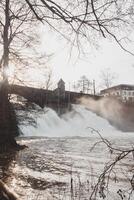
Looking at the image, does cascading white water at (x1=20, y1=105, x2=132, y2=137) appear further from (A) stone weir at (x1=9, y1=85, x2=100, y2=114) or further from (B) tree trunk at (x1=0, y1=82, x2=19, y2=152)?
(B) tree trunk at (x1=0, y1=82, x2=19, y2=152)

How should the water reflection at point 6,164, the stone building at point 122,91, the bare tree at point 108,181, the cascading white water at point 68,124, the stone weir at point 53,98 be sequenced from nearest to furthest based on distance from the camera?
the bare tree at point 108,181
the water reflection at point 6,164
the cascading white water at point 68,124
the stone weir at point 53,98
the stone building at point 122,91

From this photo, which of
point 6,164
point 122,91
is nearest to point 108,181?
point 6,164

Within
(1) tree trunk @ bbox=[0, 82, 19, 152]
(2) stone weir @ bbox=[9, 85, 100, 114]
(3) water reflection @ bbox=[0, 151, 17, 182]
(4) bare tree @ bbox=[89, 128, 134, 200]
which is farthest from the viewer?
(2) stone weir @ bbox=[9, 85, 100, 114]

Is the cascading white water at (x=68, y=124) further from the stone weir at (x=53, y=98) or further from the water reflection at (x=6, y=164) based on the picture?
the water reflection at (x=6, y=164)

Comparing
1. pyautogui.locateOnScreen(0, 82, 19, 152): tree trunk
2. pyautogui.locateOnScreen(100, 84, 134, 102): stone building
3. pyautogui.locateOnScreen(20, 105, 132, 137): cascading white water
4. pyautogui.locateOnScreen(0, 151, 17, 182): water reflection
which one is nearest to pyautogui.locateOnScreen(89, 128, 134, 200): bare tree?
pyautogui.locateOnScreen(0, 151, 17, 182): water reflection

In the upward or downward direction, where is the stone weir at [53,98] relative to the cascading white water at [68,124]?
upward

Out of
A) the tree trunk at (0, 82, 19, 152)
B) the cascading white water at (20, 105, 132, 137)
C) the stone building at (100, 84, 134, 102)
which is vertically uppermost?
the stone building at (100, 84, 134, 102)

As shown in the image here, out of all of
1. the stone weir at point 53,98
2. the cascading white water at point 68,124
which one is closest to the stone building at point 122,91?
the stone weir at point 53,98

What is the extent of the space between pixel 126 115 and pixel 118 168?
4545cm

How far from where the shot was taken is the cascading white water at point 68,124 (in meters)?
34.2

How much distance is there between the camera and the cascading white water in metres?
34.2

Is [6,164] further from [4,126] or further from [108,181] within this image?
[108,181]

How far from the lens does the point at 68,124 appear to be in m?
41.1

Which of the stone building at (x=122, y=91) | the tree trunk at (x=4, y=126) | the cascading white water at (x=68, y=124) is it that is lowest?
the cascading white water at (x=68, y=124)
